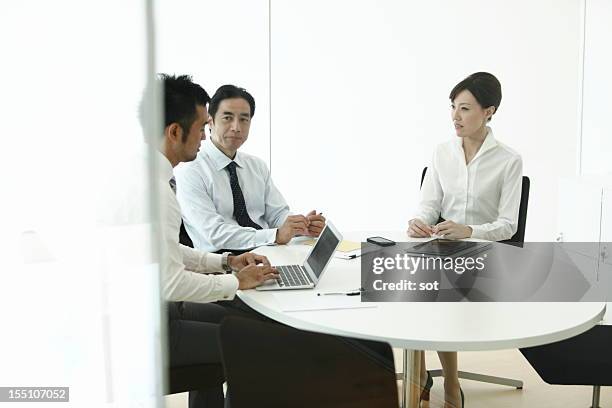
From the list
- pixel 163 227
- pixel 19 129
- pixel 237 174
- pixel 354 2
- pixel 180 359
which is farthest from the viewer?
pixel 354 2

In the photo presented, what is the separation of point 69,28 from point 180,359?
1065 millimetres

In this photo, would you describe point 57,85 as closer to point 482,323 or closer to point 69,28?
point 69,28

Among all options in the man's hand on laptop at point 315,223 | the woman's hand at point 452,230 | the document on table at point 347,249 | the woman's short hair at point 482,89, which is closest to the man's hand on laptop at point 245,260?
the document on table at point 347,249

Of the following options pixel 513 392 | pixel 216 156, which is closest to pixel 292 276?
pixel 216 156

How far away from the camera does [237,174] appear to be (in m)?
2.78

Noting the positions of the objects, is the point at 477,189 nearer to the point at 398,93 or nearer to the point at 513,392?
the point at 513,392

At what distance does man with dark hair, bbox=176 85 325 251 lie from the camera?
256 cm

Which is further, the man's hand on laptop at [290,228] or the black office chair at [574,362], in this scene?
the man's hand on laptop at [290,228]

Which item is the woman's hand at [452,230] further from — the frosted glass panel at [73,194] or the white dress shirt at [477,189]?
the frosted glass panel at [73,194]

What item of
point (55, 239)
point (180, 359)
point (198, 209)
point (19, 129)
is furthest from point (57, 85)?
point (198, 209)

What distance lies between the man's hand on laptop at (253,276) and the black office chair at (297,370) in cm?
55

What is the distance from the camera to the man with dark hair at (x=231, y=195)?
8.41 ft

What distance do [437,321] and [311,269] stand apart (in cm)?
46

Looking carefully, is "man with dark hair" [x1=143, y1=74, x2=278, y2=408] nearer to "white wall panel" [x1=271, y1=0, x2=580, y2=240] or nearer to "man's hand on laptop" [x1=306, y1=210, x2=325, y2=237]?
"man's hand on laptop" [x1=306, y1=210, x2=325, y2=237]
